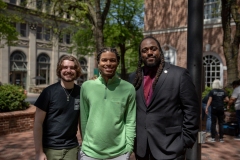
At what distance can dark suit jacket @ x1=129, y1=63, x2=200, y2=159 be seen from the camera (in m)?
2.54

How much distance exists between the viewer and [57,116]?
2.79 meters

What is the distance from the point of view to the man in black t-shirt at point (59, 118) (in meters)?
2.72

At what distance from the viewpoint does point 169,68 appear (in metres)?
2.68

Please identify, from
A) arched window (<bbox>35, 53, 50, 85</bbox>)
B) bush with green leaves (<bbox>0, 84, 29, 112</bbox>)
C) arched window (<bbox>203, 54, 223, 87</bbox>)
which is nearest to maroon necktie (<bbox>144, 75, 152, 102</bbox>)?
bush with green leaves (<bbox>0, 84, 29, 112</bbox>)

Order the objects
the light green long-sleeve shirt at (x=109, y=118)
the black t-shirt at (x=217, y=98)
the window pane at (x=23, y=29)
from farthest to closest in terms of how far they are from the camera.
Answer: the window pane at (x=23, y=29) < the black t-shirt at (x=217, y=98) < the light green long-sleeve shirt at (x=109, y=118)

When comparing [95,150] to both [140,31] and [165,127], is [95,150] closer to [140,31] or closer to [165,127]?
[165,127]

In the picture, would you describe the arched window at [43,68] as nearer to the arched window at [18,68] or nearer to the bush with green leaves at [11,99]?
the arched window at [18,68]

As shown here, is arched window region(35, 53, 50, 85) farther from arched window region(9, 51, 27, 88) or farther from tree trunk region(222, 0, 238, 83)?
tree trunk region(222, 0, 238, 83)

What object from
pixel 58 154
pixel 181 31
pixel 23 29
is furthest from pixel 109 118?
pixel 23 29

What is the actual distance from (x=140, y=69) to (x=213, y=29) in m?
15.5

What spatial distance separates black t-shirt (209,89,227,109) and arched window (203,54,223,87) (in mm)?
9810

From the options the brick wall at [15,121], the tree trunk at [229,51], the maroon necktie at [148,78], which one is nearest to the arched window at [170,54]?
the tree trunk at [229,51]

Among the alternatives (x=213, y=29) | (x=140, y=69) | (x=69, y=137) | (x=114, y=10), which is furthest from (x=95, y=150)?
(x=114, y=10)

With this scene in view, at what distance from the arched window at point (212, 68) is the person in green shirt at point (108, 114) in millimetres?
15523
